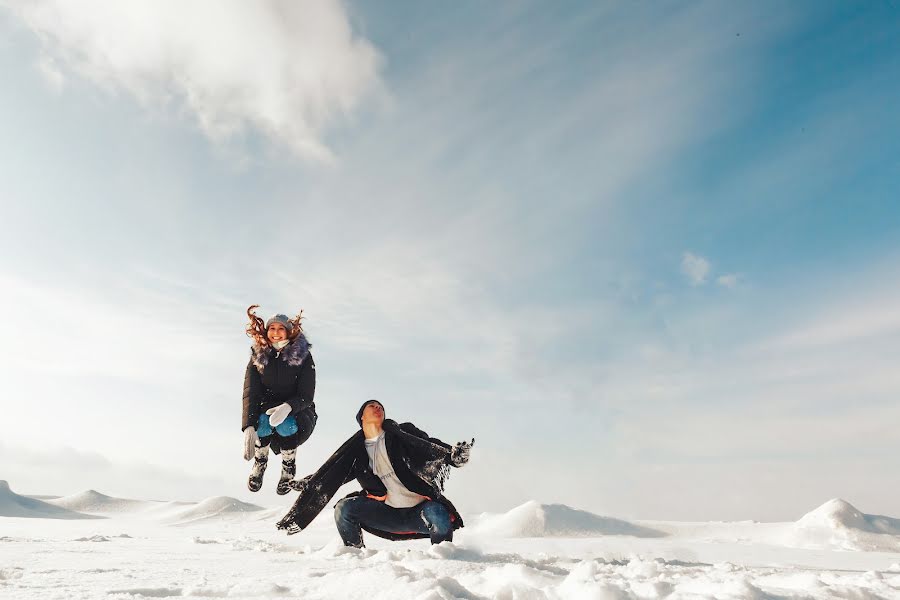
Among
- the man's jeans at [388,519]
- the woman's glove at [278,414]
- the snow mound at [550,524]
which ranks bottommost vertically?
the man's jeans at [388,519]

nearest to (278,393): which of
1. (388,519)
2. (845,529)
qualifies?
(388,519)

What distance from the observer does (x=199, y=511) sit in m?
22.5

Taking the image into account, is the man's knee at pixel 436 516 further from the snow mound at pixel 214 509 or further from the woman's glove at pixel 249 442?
the snow mound at pixel 214 509

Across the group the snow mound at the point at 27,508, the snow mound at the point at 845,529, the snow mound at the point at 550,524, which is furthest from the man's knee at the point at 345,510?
the snow mound at the point at 27,508

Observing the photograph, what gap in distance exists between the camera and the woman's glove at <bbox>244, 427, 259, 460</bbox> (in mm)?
5109

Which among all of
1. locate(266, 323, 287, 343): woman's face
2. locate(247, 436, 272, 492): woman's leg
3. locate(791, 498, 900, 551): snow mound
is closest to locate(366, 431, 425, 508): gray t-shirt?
locate(247, 436, 272, 492): woman's leg

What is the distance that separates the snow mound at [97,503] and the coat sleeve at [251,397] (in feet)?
86.3

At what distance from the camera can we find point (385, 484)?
16.3ft

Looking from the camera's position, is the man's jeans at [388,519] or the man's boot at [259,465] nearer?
the man's jeans at [388,519]

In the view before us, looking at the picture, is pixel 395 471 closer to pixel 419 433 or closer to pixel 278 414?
pixel 419 433

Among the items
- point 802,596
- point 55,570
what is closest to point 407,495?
point 55,570

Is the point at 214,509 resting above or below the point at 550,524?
above

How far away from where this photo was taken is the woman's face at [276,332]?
17.8ft

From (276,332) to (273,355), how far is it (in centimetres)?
22
